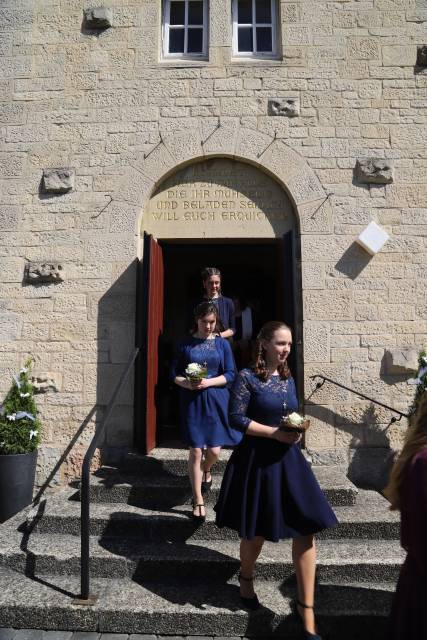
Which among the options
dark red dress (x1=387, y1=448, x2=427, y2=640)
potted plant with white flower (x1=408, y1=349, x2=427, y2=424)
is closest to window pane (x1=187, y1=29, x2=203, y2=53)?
potted plant with white flower (x1=408, y1=349, x2=427, y2=424)

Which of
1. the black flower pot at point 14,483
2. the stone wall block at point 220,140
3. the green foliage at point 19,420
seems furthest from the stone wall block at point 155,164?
the black flower pot at point 14,483

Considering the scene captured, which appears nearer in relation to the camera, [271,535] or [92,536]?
[271,535]

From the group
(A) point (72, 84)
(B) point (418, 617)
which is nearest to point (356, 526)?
(B) point (418, 617)

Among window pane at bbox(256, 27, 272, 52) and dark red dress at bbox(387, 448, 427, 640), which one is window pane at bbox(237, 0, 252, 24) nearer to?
window pane at bbox(256, 27, 272, 52)

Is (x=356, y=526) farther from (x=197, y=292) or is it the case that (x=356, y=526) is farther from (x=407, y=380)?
(x=197, y=292)

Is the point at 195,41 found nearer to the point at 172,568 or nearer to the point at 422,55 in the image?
the point at 422,55

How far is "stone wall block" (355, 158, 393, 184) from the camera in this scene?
17.5 ft

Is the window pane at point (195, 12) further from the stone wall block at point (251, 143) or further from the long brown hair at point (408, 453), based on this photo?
the long brown hair at point (408, 453)

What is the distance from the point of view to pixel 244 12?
19.4 feet

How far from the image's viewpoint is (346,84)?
5543 millimetres

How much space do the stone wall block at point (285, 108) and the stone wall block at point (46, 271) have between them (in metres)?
2.97

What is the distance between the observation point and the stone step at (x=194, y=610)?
2.99 meters

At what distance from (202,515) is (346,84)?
4.85m

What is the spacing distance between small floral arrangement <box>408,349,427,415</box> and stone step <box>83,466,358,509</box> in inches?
41.8
